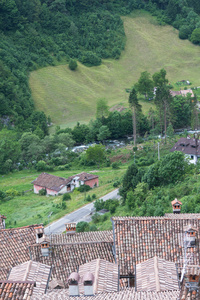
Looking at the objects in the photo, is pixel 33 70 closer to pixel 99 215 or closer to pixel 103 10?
pixel 103 10

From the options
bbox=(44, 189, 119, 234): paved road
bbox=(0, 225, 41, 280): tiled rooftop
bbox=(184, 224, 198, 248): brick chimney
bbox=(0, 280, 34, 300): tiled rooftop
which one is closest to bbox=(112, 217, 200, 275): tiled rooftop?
bbox=(184, 224, 198, 248): brick chimney

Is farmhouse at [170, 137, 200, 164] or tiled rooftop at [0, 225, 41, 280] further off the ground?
tiled rooftop at [0, 225, 41, 280]

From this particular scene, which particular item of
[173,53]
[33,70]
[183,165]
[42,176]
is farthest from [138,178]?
[173,53]

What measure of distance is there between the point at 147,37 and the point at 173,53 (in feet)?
35.7

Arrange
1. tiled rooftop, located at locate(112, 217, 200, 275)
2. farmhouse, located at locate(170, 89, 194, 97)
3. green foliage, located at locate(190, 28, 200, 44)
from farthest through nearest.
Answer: green foliage, located at locate(190, 28, 200, 44), farmhouse, located at locate(170, 89, 194, 97), tiled rooftop, located at locate(112, 217, 200, 275)

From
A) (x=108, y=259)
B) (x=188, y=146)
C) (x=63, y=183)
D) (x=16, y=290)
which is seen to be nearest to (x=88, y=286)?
(x=16, y=290)

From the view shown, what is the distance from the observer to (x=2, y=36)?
4486 inches

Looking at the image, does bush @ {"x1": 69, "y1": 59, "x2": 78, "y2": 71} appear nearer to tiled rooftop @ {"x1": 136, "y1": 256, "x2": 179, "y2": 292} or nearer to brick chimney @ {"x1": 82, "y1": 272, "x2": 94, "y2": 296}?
tiled rooftop @ {"x1": 136, "y1": 256, "x2": 179, "y2": 292}

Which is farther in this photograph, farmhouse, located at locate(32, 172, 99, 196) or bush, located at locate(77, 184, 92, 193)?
farmhouse, located at locate(32, 172, 99, 196)

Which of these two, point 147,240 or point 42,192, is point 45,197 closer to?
point 42,192

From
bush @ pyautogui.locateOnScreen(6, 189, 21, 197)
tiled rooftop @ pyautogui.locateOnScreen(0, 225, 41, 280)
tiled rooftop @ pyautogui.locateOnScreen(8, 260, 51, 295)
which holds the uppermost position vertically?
tiled rooftop @ pyautogui.locateOnScreen(8, 260, 51, 295)

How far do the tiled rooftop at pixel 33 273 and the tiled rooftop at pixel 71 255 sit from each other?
4.86ft

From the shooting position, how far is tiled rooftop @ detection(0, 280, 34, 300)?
1445 cm

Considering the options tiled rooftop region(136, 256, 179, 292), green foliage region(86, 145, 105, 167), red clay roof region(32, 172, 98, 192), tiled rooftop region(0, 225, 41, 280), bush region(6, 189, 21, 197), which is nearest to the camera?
tiled rooftop region(136, 256, 179, 292)
